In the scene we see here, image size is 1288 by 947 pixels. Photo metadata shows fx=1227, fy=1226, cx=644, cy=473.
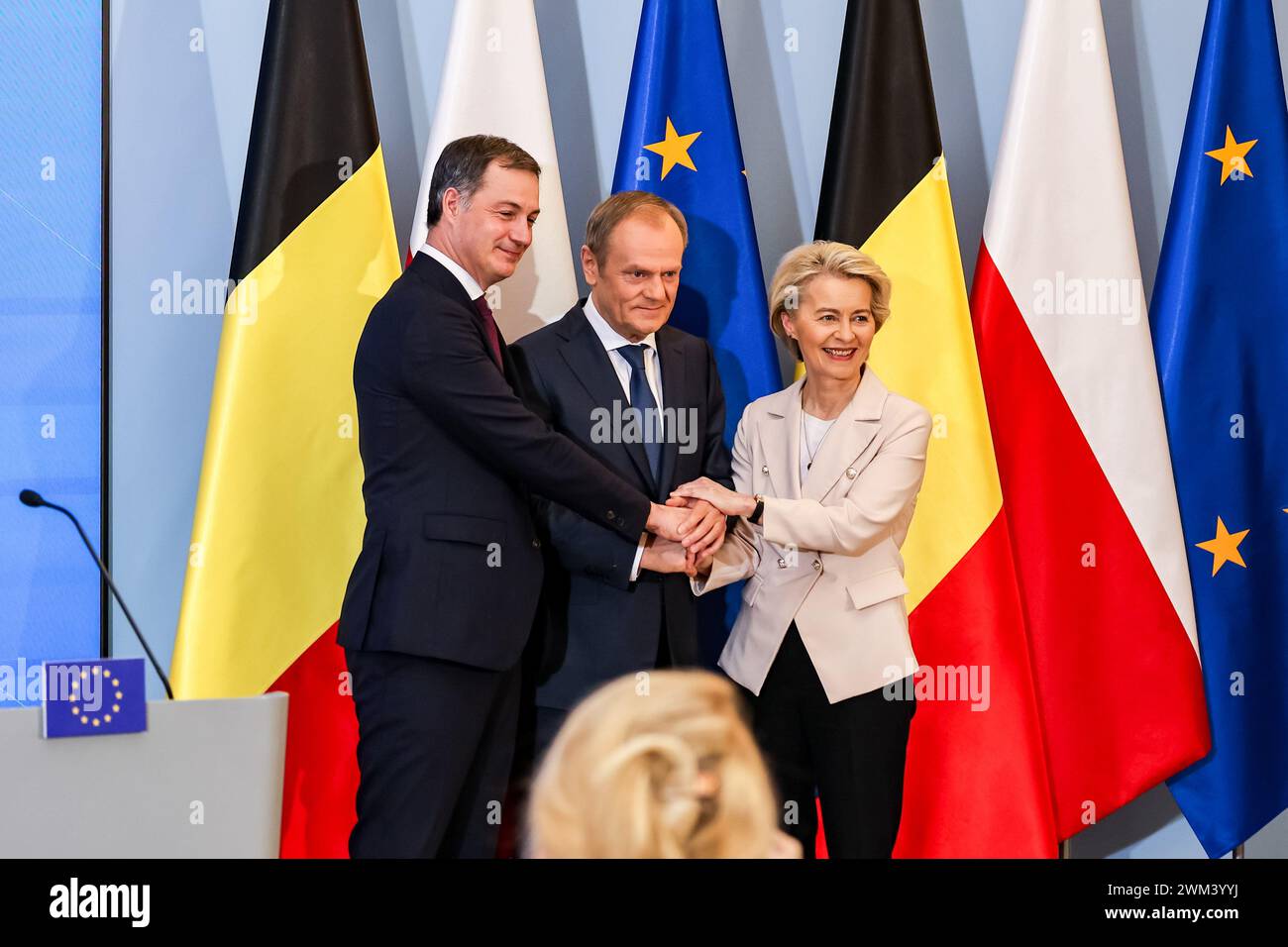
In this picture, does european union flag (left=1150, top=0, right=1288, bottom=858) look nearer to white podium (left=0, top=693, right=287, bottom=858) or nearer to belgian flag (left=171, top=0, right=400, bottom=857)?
belgian flag (left=171, top=0, right=400, bottom=857)

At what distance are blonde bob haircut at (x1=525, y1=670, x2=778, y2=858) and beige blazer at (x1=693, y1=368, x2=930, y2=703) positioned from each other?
1.49m

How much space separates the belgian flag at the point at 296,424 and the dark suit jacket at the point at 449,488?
1.52 ft

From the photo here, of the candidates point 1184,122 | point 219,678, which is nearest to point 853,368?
point 1184,122

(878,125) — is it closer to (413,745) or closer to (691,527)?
(691,527)

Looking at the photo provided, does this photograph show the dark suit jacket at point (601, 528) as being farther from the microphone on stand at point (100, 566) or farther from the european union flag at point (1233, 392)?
→ the european union flag at point (1233, 392)

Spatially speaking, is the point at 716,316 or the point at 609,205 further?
the point at 716,316

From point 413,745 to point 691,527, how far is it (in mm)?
701

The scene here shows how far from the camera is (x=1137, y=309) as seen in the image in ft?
9.88

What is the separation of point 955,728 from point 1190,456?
0.90 meters

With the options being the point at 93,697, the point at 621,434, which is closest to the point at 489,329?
the point at 621,434

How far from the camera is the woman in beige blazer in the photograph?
8.03 ft

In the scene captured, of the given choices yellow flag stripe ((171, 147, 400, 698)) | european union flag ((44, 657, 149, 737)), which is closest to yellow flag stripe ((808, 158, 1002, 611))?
yellow flag stripe ((171, 147, 400, 698))

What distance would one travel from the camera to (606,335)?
8.77 feet

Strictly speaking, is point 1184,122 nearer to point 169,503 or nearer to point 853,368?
point 853,368
